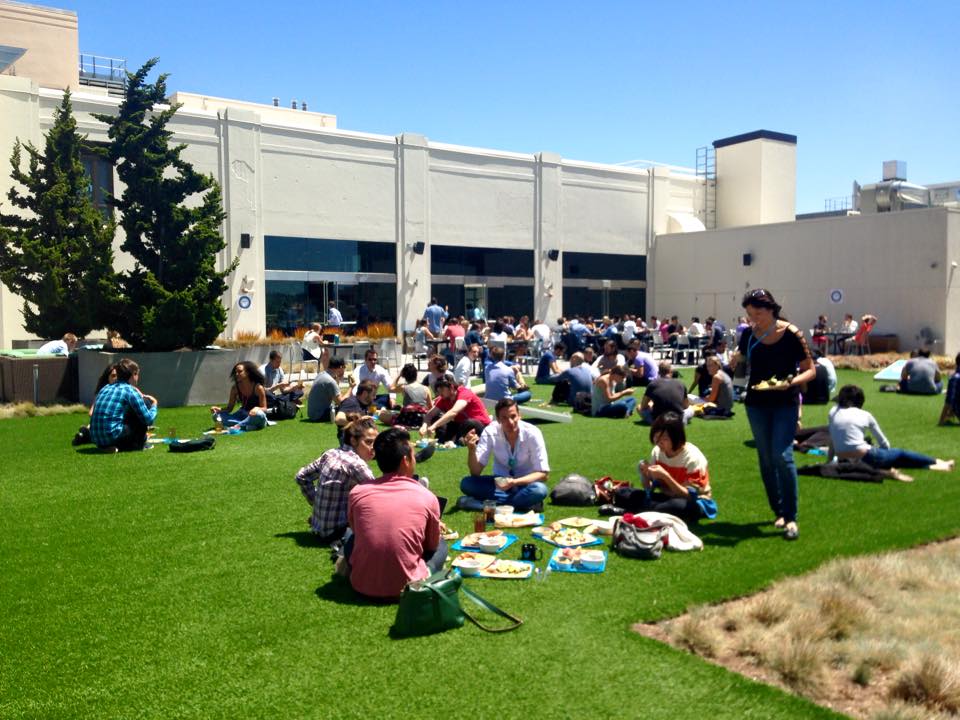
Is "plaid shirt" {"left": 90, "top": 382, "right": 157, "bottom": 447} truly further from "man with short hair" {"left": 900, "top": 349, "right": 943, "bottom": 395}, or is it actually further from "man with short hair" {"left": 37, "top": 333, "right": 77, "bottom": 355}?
"man with short hair" {"left": 900, "top": 349, "right": 943, "bottom": 395}

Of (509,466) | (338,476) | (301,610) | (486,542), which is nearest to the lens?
(301,610)

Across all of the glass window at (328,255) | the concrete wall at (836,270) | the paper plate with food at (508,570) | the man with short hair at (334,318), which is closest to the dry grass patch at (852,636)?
the paper plate with food at (508,570)

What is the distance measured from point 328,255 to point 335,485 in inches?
875

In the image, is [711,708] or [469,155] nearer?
[711,708]

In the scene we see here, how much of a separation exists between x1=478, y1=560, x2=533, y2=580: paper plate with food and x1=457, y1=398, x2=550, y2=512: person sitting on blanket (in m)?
1.54

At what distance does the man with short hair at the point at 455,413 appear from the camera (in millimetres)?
10742

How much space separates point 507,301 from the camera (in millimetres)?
31797

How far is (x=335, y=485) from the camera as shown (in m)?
6.14

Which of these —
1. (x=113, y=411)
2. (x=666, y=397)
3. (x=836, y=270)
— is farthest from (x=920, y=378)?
(x=113, y=411)

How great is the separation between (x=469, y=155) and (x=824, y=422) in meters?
19.9

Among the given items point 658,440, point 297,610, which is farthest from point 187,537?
point 658,440

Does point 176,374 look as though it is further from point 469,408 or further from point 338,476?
point 338,476

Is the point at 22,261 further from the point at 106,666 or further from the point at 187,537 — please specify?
the point at 106,666

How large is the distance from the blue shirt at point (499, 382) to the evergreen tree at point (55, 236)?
9.62 m
